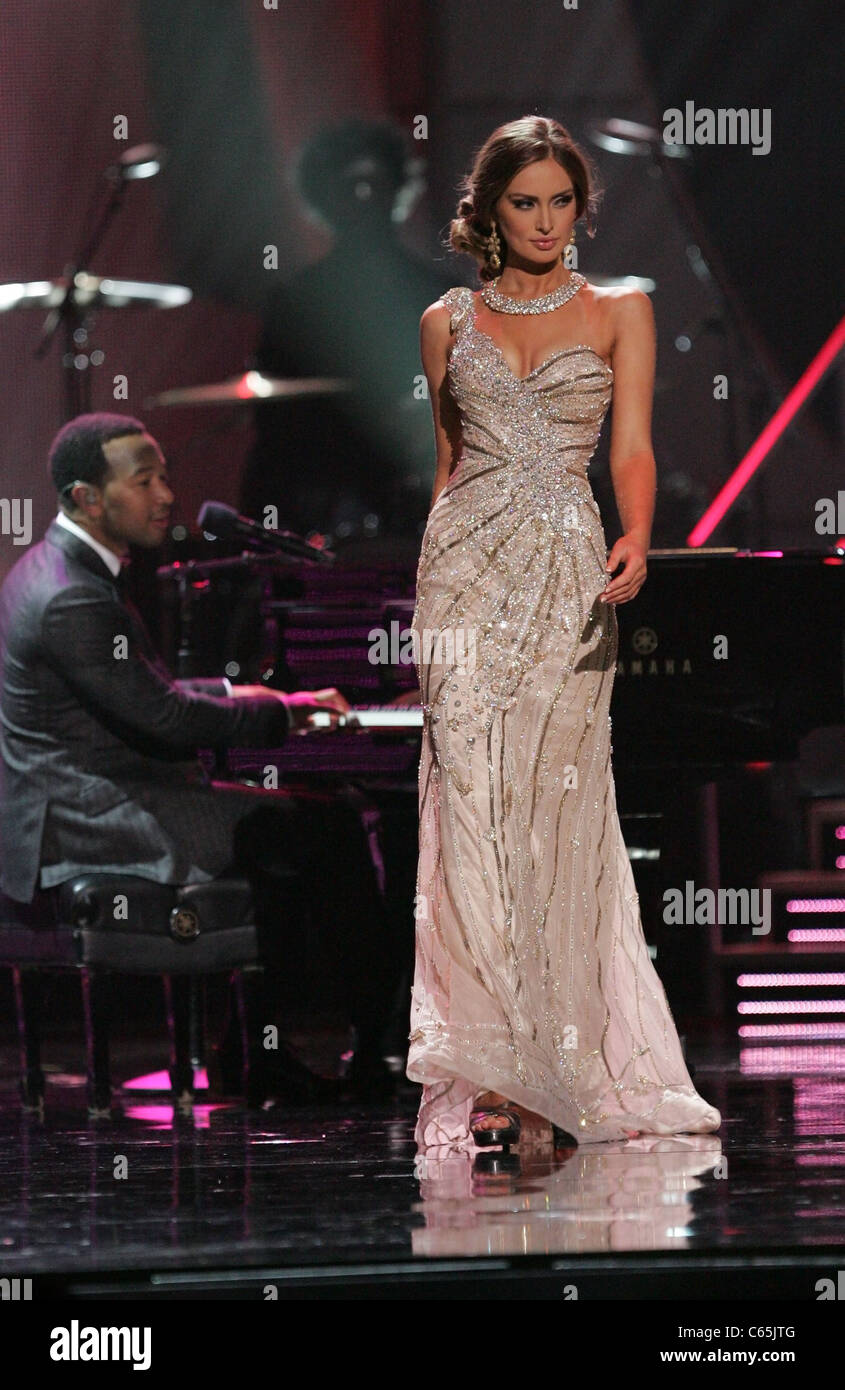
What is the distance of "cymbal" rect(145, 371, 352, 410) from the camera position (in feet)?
22.6

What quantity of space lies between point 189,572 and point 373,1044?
1.37 metres

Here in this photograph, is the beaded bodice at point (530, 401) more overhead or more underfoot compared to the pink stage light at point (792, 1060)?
more overhead

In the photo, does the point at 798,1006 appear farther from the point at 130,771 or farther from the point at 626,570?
the point at 626,570

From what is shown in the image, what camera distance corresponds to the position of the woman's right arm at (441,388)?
13.1ft

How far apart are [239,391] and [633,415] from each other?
3207 millimetres

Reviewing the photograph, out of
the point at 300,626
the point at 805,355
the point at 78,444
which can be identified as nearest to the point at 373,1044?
the point at 300,626

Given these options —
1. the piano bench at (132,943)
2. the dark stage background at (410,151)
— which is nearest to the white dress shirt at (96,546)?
the piano bench at (132,943)

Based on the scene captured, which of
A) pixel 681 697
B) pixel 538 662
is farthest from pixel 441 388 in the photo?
pixel 681 697

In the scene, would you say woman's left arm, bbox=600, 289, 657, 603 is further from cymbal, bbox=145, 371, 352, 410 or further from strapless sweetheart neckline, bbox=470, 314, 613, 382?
cymbal, bbox=145, 371, 352, 410

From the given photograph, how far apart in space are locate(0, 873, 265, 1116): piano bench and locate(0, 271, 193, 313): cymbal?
2.21 meters

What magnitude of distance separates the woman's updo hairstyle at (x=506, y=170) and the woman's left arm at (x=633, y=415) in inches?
8.1

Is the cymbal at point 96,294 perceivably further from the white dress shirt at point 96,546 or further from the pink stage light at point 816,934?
the pink stage light at point 816,934
